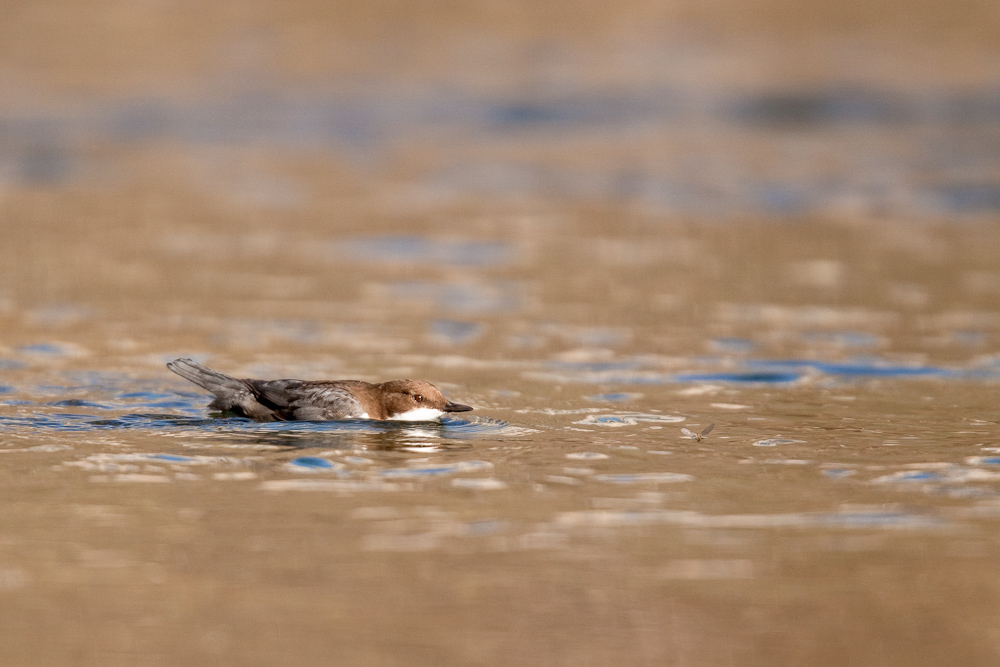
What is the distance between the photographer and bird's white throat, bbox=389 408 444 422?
12750 mm

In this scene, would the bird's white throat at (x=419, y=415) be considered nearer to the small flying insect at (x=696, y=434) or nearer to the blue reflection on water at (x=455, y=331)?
the small flying insect at (x=696, y=434)

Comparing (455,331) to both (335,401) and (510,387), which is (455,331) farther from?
(335,401)

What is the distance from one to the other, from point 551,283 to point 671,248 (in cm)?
359

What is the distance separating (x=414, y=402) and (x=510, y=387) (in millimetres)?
2135

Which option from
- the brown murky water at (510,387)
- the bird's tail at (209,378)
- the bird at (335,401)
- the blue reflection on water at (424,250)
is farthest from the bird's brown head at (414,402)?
the blue reflection on water at (424,250)

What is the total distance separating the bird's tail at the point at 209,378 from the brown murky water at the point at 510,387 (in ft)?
1.21

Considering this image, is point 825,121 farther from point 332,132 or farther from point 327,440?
point 327,440

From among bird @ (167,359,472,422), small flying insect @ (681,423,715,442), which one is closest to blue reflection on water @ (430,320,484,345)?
bird @ (167,359,472,422)

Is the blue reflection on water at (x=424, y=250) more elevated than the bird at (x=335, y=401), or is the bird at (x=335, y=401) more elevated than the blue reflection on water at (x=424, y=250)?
the blue reflection on water at (x=424, y=250)

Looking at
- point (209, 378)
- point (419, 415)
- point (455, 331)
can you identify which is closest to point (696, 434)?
point (419, 415)

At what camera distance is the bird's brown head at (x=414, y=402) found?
12.7m

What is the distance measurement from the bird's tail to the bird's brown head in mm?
1269

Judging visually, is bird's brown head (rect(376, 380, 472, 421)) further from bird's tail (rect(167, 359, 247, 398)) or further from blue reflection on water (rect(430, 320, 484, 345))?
blue reflection on water (rect(430, 320, 484, 345))

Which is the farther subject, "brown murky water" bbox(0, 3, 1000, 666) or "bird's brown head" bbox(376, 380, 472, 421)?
"bird's brown head" bbox(376, 380, 472, 421)
